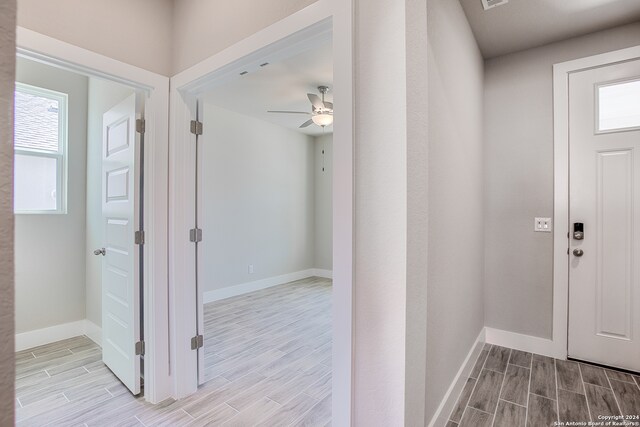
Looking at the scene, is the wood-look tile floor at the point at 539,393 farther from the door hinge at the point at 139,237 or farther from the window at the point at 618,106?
the door hinge at the point at 139,237

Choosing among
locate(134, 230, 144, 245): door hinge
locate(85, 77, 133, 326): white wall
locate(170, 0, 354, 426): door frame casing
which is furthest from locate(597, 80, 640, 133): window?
locate(85, 77, 133, 326): white wall

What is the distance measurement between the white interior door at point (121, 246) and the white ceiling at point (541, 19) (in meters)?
2.55

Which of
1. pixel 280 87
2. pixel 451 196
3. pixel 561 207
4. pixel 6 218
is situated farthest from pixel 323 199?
pixel 6 218

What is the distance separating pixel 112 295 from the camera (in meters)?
2.39

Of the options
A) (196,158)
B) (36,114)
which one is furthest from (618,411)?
(36,114)

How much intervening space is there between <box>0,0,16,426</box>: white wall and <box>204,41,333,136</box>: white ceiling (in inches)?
95.2

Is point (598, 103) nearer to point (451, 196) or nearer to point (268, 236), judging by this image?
point (451, 196)

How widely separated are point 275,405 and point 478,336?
181 cm

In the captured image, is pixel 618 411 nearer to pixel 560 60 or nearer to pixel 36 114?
pixel 560 60

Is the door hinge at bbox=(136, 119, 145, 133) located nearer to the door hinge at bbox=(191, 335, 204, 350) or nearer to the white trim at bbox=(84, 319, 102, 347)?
the door hinge at bbox=(191, 335, 204, 350)

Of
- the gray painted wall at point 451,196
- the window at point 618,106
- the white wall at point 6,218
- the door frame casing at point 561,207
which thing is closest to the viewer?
the white wall at point 6,218

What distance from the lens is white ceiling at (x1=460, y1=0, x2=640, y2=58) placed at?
210cm

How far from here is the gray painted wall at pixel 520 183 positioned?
2617 mm

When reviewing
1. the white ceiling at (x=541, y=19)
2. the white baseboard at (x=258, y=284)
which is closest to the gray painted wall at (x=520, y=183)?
the white ceiling at (x=541, y=19)
